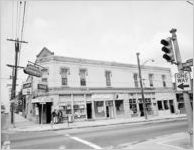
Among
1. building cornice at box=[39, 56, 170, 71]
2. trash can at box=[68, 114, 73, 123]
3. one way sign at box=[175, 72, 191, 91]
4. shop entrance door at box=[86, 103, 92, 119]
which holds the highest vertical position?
building cornice at box=[39, 56, 170, 71]

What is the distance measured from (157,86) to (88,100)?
1258 centimetres

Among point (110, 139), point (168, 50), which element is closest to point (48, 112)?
point (110, 139)

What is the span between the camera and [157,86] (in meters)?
32.3

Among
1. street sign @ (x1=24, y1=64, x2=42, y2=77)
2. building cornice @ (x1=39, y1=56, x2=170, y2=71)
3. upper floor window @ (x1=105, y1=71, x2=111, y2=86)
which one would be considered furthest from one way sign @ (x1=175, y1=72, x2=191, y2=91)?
upper floor window @ (x1=105, y1=71, x2=111, y2=86)

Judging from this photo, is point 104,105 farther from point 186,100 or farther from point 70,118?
point 186,100

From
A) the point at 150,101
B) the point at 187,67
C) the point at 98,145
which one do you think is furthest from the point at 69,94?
the point at 187,67

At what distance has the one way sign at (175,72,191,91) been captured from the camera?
727cm

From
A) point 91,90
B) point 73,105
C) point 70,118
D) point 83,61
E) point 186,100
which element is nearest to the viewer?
point 186,100

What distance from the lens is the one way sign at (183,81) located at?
7.27 m

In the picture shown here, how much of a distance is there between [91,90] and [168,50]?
61.4ft

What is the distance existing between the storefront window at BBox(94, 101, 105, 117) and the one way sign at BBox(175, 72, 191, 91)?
18.9 meters

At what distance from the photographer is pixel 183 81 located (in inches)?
291

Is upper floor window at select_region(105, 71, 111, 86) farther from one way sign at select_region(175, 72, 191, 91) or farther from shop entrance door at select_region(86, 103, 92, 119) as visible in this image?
one way sign at select_region(175, 72, 191, 91)

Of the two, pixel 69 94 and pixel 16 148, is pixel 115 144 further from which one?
pixel 69 94
